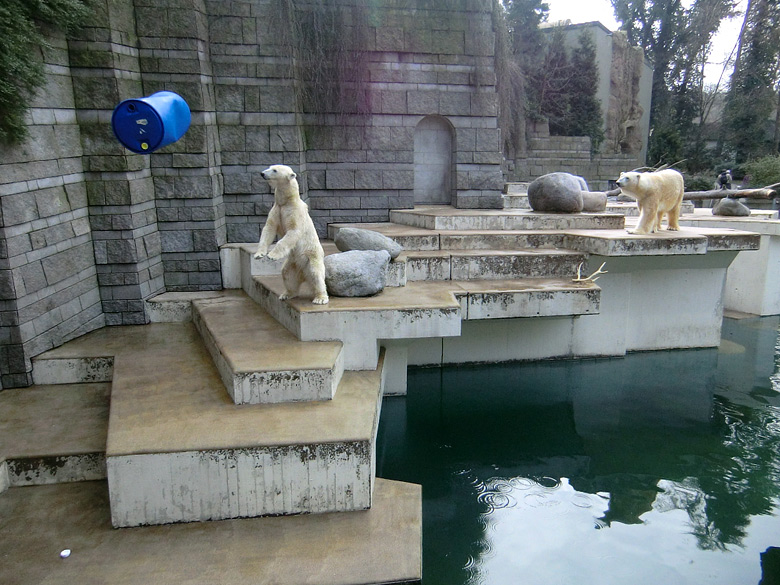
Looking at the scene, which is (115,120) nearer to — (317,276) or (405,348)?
(317,276)

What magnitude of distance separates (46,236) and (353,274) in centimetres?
258

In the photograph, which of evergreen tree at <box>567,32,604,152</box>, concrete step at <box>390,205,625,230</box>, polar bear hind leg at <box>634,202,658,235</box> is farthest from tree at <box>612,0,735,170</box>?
polar bear hind leg at <box>634,202,658,235</box>

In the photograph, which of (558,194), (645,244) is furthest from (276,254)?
(558,194)

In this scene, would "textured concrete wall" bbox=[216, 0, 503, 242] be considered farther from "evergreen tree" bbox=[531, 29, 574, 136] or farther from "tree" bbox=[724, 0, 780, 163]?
"tree" bbox=[724, 0, 780, 163]

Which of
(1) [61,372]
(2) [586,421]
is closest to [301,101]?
(1) [61,372]

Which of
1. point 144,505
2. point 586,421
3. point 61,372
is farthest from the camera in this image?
point 586,421

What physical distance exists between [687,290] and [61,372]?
661cm

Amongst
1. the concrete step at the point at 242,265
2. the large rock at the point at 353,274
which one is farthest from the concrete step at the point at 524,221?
the large rock at the point at 353,274

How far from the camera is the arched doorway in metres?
8.04

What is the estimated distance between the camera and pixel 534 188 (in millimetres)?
7605

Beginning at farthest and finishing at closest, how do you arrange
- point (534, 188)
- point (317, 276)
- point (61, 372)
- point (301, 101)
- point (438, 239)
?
point (534, 188), point (301, 101), point (438, 239), point (61, 372), point (317, 276)

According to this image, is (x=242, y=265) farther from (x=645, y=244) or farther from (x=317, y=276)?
(x=645, y=244)

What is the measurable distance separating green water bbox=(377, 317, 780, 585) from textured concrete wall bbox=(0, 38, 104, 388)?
2971mm

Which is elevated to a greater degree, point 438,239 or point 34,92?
point 34,92
